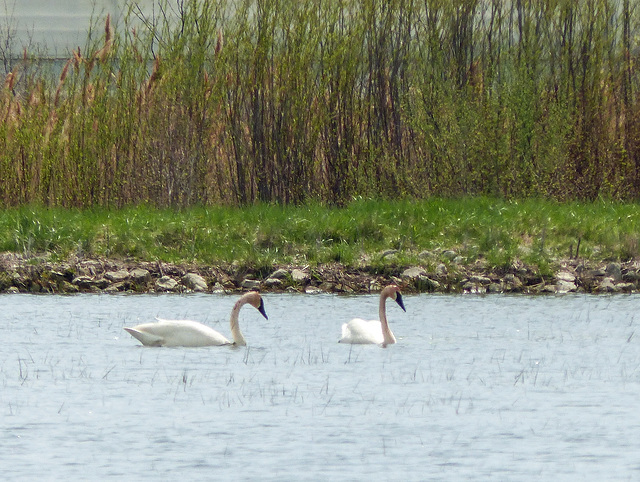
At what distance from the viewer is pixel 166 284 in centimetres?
1358

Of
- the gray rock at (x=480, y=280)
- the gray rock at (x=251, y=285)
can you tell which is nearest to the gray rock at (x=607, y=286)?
the gray rock at (x=480, y=280)

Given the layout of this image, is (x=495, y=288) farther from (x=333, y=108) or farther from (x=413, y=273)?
(x=333, y=108)

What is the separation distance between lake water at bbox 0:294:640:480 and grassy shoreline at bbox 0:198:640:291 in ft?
6.64

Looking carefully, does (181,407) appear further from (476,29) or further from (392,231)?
(476,29)

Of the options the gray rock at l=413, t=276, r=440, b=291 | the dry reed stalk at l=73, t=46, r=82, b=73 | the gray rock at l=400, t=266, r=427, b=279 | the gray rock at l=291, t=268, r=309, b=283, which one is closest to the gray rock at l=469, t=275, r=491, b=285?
the gray rock at l=413, t=276, r=440, b=291

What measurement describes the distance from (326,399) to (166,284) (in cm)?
604

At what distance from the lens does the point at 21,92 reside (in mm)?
18328

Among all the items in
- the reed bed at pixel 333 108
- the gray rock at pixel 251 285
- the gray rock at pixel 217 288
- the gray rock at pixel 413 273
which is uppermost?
the reed bed at pixel 333 108

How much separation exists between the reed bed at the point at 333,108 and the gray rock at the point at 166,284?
2.92 metres

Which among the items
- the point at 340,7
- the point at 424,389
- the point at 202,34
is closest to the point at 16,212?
the point at 202,34

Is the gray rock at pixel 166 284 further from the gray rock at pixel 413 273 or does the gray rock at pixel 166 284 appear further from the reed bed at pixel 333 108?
the reed bed at pixel 333 108

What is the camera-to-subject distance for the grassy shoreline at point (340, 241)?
13852 mm

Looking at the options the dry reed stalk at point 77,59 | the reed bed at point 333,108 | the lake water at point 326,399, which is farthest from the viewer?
the reed bed at point 333,108

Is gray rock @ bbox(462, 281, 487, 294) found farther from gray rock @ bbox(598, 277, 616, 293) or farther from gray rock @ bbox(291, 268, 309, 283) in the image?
gray rock @ bbox(291, 268, 309, 283)
